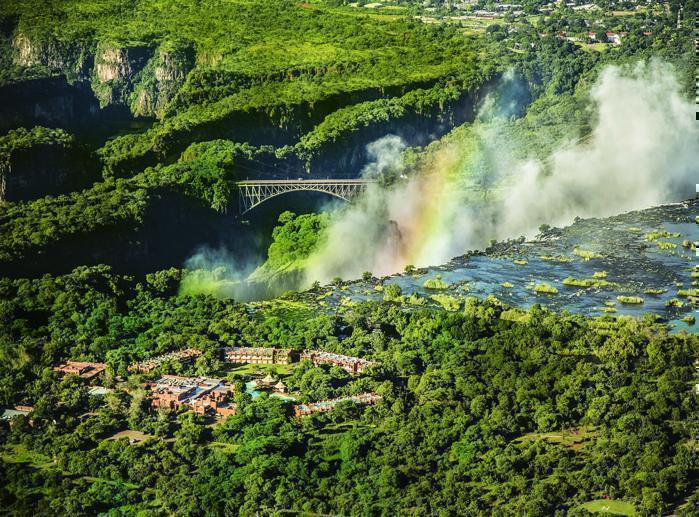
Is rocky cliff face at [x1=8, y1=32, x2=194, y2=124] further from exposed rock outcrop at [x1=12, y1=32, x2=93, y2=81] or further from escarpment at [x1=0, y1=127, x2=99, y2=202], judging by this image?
escarpment at [x1=0, y1=127, x2=99, y2=202]

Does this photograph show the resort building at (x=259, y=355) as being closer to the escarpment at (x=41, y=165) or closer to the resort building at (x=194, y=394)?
the resort building at (x=194, y=394)

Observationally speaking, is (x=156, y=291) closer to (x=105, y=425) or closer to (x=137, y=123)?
(x=105, y=425)

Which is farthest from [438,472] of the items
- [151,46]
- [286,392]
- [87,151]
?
[151,46]

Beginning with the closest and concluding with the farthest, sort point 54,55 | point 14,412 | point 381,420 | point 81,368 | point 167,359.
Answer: point 381,420 < point 14,412 < point 81,368 < point 167,359 < point 54,55

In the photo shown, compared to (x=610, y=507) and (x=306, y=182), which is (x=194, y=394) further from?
(x=306, y=182)

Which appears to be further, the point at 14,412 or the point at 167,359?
the point at 167,359

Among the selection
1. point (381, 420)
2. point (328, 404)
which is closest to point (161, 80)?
point (328, 404)
